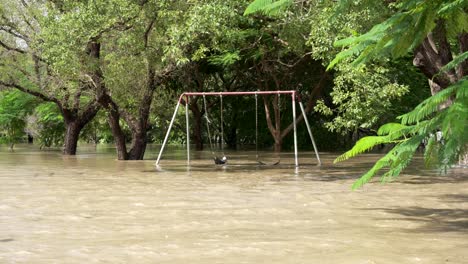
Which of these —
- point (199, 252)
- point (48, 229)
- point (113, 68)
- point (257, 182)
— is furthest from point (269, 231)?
point (113, 68)

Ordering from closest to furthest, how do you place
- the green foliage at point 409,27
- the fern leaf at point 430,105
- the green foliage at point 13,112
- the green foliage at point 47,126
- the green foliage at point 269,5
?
the fern leaf at point 430,105 < the green foliage at point 409,27 < the green foliage at point 269,5 < the green foliage at point 13,112 < the green foliage at point 47,126

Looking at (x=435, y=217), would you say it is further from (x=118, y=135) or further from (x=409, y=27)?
(x=118, y=135)

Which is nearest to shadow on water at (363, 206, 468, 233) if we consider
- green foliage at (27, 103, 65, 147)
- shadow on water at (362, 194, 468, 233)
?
shadow on water at (362, 194, 468, 233)

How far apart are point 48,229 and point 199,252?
91.5 inches

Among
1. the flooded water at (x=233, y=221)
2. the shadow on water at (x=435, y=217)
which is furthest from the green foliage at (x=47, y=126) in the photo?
the shadow on water at (x=435, y=217)

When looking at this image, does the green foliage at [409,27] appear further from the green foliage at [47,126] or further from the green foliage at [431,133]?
the green foliage at [47,126]

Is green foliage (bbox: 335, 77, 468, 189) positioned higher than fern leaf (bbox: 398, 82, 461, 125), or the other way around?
fern leaf (bbox: 398, 82, 461, 125)

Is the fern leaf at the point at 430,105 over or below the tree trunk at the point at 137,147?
over

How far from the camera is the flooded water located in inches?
226

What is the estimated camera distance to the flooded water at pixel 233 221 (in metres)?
5.75

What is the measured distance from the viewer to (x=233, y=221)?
7.84m

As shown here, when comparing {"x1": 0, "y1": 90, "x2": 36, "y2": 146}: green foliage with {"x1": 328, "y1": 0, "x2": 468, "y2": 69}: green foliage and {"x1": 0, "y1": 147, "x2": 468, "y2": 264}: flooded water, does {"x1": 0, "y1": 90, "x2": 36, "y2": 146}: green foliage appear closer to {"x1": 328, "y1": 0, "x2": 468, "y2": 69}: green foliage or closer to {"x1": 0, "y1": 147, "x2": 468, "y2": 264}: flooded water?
{"x1": 0, "y1": 147, "x2": 468, "y2": 264}: flooded water

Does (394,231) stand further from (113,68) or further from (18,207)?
(113,68)

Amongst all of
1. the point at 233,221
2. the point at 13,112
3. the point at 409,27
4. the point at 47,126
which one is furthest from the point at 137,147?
the point at 409,27
